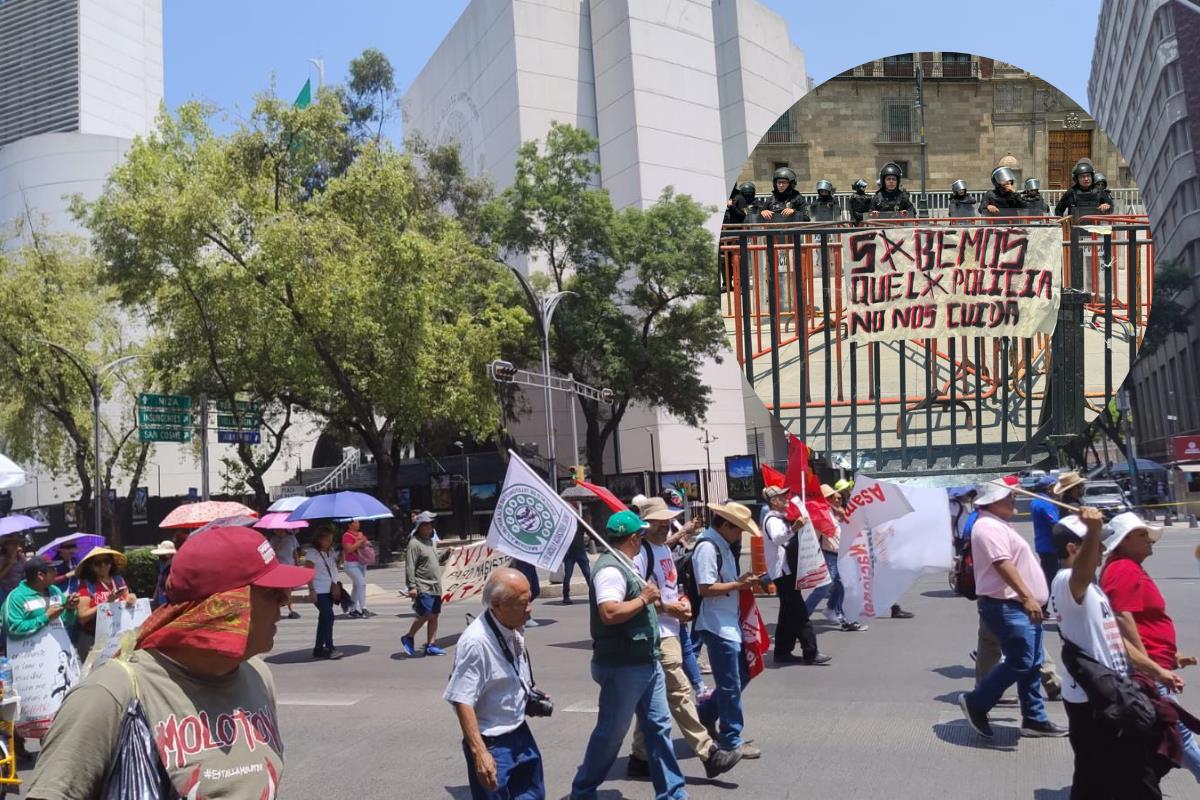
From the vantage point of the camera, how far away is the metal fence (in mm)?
11164

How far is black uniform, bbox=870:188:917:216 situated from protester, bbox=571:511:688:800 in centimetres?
718

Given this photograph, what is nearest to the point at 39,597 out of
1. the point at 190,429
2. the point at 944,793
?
the point at 944,793

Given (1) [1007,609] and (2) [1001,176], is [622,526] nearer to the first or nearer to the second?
(1) [1007,609]

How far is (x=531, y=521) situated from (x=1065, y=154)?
801 centimetres

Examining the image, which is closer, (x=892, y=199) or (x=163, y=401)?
(x=892, y=199)

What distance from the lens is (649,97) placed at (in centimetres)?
4484

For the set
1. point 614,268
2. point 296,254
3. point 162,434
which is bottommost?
point 162,434

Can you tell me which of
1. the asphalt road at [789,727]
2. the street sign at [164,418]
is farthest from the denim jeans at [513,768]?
the street sign at [164,418]

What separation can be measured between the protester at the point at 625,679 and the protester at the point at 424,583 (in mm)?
6820

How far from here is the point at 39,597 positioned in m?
7.34

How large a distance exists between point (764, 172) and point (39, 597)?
8.55 meters

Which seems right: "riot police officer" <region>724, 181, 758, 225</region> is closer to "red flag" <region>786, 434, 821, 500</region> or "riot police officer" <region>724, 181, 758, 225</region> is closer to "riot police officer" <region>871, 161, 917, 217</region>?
"riot police officer" <region>871, 161, 917, 217</region>

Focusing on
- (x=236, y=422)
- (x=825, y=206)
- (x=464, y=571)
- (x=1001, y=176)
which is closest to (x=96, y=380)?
(x=236, y=422)

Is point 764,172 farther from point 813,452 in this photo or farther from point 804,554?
point 804,554
